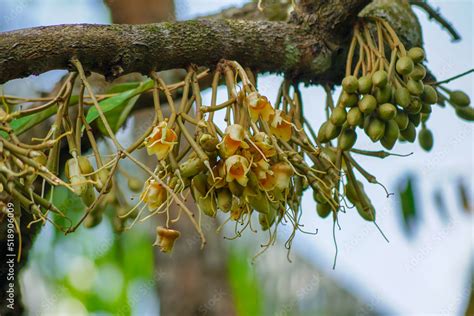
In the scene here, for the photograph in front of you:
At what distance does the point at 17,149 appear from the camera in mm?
1094

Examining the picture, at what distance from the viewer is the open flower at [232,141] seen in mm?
1227

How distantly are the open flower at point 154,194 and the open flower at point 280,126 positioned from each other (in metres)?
0.20

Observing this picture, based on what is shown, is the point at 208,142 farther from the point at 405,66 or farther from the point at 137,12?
the point at 137,12

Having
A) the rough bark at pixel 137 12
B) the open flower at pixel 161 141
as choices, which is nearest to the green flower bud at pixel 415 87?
the open flower at pixel 161 141

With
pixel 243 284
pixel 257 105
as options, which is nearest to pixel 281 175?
pixel 257 105

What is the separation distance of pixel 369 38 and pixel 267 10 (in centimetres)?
83

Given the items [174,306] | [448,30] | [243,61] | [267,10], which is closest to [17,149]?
[243,61]

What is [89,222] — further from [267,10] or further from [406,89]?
[267,10]

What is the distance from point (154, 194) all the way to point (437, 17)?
1047mm

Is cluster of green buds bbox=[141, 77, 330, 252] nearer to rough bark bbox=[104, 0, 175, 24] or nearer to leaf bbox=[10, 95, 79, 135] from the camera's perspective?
leaf bbox=[10, 95, 79, 135]

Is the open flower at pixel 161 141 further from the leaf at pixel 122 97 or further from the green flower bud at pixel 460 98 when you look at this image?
the green flower bud at pixel 460 98

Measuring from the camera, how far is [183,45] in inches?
55.8

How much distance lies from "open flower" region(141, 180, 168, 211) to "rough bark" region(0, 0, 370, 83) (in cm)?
21

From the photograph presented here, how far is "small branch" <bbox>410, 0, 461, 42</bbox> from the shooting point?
1991mm
